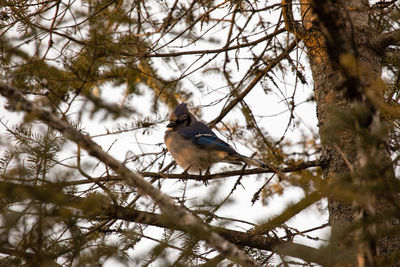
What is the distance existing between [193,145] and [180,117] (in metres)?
0.49

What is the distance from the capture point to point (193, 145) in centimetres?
588

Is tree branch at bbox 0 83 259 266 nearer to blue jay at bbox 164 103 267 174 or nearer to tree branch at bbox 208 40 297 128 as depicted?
tree branch at bbox 208 40 297 128

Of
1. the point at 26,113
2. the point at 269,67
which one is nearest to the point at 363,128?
the point at 26,113

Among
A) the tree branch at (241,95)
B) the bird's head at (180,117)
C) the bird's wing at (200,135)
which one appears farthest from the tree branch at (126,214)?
the bird's head at (180,117)

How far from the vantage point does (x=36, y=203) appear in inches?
78.9

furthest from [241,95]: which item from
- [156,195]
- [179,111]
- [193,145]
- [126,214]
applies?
[156,195]

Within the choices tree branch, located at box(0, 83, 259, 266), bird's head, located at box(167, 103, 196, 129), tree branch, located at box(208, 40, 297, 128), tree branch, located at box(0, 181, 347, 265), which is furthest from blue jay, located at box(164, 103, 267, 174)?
tree branch, located at box(0, 83, 259, 266)

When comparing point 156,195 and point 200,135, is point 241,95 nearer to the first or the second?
point 200,135

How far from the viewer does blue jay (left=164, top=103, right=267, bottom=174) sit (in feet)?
17.9

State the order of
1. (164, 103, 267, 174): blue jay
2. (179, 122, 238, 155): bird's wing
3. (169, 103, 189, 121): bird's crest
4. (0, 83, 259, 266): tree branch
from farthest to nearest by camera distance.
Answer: (169, 103, 189, 121): bird's crest, (179, 122, 238, 155): bird's wing, (164, 103, 267, 174): blue jay, (0, 83, 259, 266): tree branch

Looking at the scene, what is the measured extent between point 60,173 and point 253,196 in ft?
6.93

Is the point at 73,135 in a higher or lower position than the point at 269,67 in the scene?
lower

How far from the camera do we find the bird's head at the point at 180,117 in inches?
237

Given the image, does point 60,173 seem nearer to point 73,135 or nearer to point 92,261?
point 73,135
